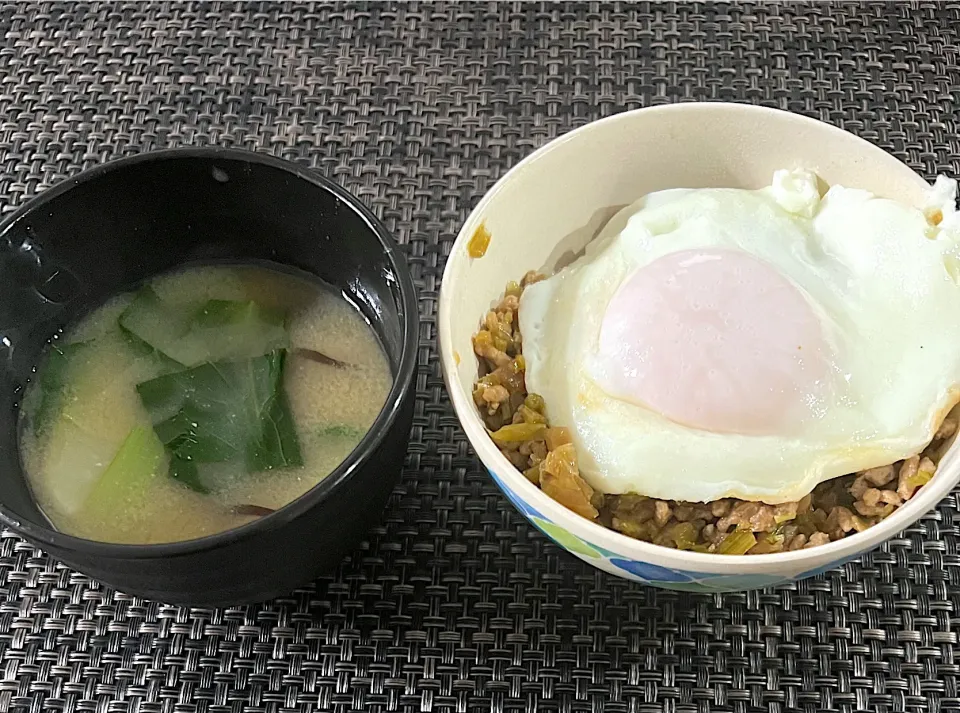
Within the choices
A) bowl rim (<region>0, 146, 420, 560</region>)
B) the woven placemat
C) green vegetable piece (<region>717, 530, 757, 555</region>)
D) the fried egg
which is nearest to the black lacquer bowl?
bowl rim (<region>0, 146, 420, 560</region>)

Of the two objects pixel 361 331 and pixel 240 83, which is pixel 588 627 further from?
pixel 240 83

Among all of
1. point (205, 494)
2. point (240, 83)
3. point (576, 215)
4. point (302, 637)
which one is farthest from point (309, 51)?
point (302, 637)

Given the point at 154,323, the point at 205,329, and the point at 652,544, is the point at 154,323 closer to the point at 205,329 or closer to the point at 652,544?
the point at 205,329

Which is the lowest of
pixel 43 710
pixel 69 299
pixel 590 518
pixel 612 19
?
pixel 43 710

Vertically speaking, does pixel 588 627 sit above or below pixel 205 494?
below

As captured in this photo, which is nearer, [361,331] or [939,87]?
[361,331]

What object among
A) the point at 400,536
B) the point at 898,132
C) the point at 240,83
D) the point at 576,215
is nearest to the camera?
the point at 400,536

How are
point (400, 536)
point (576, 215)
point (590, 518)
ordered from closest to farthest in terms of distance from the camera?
point (590, 518) < point (400, 536) < point (576, 215)
